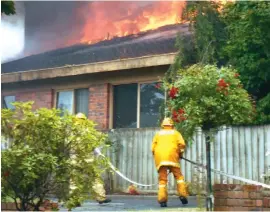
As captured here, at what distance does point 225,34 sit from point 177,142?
4.71m

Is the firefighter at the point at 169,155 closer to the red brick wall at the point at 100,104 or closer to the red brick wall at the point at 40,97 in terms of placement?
the red brick wall at the point at 100,104

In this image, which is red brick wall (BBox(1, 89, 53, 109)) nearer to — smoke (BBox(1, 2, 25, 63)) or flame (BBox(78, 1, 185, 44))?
smoke (BBox(1, 2, 25, 63))

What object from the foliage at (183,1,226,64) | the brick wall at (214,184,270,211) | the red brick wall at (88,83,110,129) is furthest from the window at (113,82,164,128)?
the brick wall at (214,184,270,211)

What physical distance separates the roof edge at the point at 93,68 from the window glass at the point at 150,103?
2.74ft

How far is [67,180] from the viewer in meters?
5.33

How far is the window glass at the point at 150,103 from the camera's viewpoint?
50.4ft

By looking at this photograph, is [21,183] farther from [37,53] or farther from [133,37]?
[37,53]

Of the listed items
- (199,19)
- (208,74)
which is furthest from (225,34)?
(208,74)

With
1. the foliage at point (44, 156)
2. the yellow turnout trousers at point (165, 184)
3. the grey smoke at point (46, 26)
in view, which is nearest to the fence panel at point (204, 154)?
the yellow turnout trousers at point (165, 184)

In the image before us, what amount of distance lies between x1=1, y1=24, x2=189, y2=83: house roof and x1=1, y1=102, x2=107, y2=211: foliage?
905cm

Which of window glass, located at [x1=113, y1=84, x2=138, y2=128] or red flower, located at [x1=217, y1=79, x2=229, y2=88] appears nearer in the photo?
red flower, located at [x1=217, y1=79, x2=229, y2=88]

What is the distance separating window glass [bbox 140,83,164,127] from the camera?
15.4 meters

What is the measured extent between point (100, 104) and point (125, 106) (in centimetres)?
72

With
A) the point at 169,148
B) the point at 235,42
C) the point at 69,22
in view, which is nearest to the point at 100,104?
the point at 69,22
